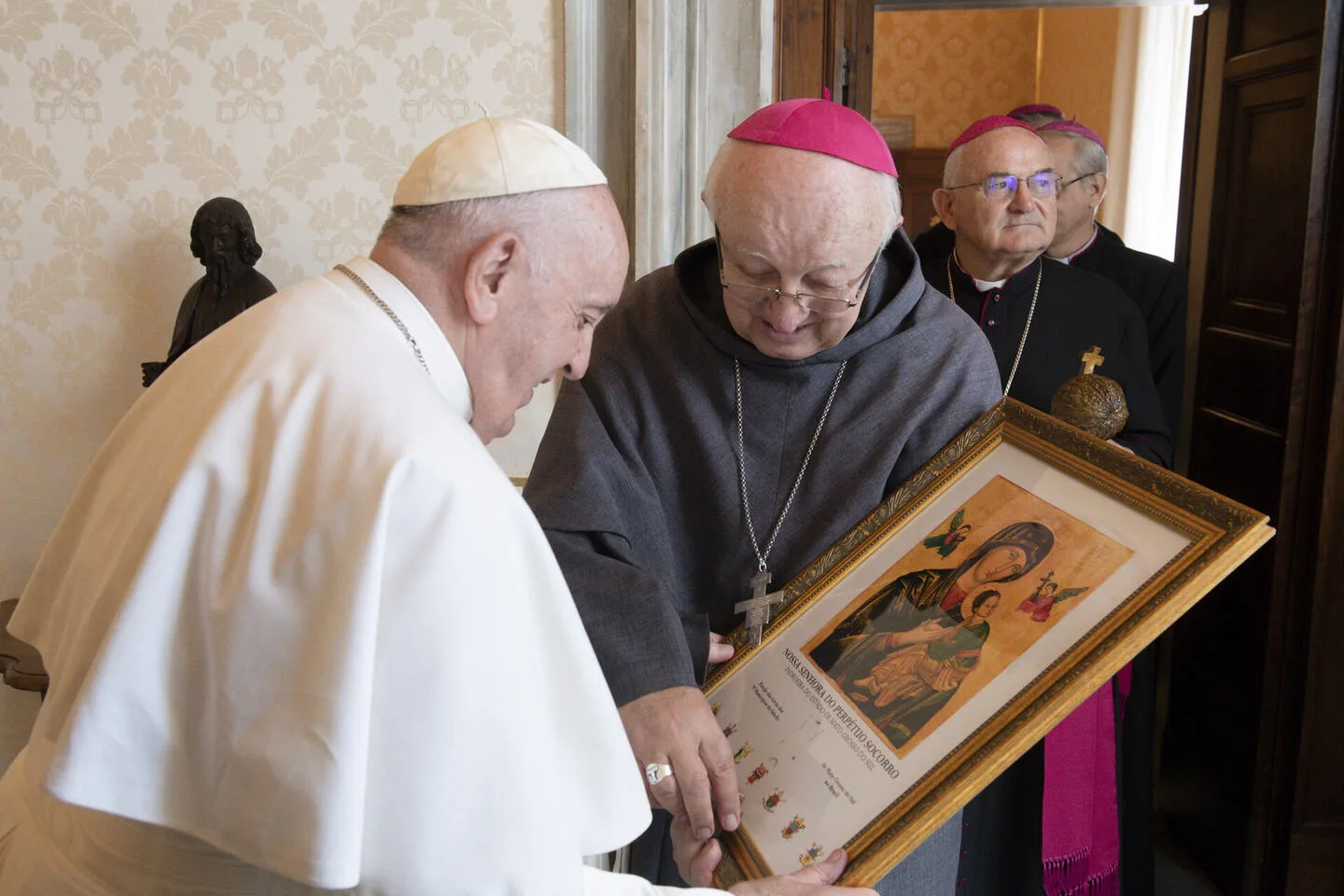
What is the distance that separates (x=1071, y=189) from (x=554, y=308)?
270 centimetres

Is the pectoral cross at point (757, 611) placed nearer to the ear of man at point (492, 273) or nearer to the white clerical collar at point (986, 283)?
the ear of man at point (492, 273)

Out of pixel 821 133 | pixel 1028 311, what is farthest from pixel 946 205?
pixel 821 133

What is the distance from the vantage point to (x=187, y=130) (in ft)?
12.8

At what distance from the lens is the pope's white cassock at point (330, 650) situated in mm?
1199

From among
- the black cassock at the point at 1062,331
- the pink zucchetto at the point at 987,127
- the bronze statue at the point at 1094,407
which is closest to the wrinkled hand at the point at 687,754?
the bronze statue at the point at 1094,407

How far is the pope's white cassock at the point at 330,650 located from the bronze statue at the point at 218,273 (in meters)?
2.46

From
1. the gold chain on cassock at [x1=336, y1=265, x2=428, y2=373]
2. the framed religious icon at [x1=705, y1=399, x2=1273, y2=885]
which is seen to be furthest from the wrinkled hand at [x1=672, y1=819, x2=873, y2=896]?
the gold chain on cassock at [x1=336, y1=265, x2=428, y2=373]

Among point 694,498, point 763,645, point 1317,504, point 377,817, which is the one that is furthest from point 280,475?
point 1317,504

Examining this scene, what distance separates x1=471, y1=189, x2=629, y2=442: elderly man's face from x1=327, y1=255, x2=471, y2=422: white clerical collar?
0.18ft

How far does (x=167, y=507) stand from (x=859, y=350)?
4.22 feet

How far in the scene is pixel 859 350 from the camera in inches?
86.0

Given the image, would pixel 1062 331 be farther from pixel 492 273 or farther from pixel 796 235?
pixel 492 273

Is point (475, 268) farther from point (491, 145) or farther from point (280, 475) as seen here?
point (280, 475)

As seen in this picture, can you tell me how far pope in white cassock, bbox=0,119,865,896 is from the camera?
1.21 m
